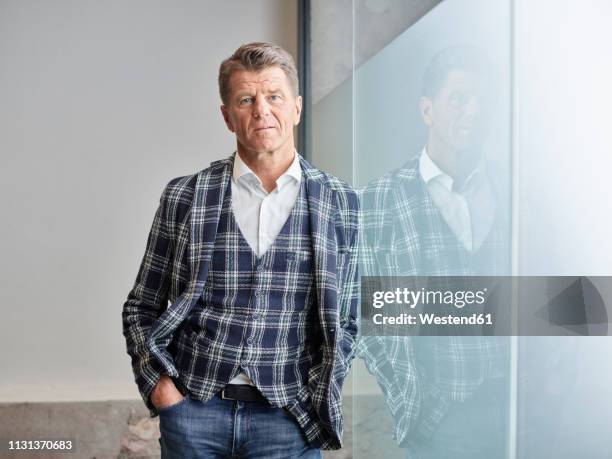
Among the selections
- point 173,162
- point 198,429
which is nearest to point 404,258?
point 198,429

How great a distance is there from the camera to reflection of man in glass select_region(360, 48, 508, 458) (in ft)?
6.72

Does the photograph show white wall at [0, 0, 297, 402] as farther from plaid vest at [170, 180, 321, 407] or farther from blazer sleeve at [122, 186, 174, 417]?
plaid vest at [170, 180, 321, 407]

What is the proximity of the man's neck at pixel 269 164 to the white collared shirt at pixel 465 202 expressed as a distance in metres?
0.61

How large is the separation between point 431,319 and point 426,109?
561mm

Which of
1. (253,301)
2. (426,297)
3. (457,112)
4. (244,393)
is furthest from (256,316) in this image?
(457,112)

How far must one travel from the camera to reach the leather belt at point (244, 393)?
154cm

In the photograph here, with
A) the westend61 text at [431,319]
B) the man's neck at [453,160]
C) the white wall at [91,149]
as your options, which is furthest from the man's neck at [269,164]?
the white wall at [91,149]

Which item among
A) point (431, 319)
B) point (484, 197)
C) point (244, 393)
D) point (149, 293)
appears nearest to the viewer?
point (244, 393)

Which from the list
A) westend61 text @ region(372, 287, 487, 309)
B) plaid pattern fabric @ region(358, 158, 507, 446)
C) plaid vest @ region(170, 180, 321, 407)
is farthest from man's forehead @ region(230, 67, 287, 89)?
westend61 text @ region(372, 287, 487, 309)

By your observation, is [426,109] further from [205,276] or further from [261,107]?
[205,276]

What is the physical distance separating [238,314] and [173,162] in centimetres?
200

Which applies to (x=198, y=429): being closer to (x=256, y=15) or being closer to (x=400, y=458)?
(x=400, y=458)

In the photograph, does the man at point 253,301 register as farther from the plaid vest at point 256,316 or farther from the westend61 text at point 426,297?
the westend61 text at point 426,297

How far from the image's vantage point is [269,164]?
5.30ft
